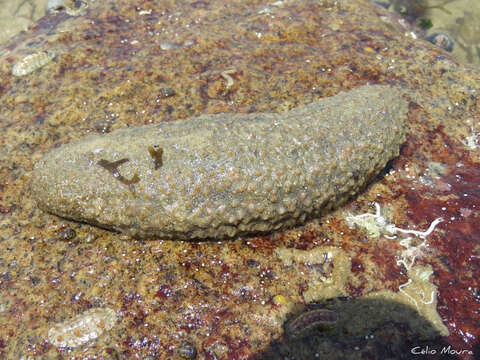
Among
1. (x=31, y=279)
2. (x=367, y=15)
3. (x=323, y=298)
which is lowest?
(x=323, y=298)

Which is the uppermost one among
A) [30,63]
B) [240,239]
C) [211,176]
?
[30,63]

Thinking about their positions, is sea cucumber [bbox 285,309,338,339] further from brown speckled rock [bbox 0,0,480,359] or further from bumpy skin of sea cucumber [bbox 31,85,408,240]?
bumpy skin of sea cucumber [bbox 31,85,408,240]

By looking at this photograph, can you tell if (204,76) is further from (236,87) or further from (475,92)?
(475,92)

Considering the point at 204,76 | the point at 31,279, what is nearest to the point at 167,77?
the point at 204,76

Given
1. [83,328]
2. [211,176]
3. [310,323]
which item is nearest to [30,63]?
[211,176]

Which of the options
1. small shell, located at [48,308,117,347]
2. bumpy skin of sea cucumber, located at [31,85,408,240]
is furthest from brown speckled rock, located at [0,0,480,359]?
bumpy skin of sea cucumber, located at [31,85,408,240]

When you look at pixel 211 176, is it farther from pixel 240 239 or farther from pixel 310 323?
pixel 310 323
